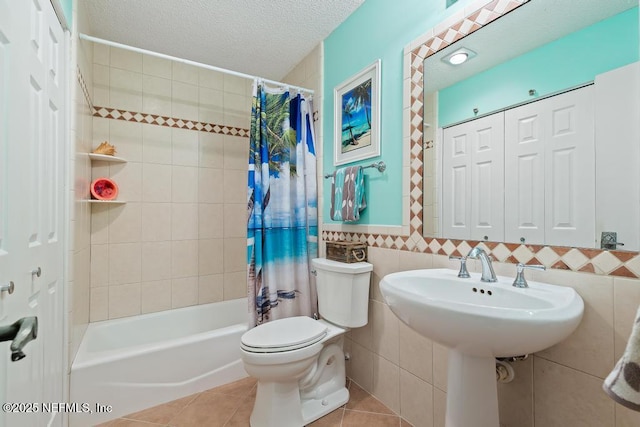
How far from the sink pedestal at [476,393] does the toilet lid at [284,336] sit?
0.70 metres

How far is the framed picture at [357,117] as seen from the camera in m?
1.72

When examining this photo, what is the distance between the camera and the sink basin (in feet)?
2.37

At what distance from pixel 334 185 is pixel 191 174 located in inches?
53.3

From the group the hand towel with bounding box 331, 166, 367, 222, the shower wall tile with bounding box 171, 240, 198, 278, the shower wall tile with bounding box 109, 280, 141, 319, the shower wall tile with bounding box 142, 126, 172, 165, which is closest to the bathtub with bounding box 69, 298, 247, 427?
the shower wall tile with bounding box 109, 280, 141, 319

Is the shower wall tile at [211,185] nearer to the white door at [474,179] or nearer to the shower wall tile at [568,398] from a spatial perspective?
the white door at [474,179]

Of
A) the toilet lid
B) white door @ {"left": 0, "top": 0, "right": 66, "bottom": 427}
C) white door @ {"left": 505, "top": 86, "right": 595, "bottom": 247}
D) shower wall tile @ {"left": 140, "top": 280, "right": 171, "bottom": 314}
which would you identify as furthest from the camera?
shower wall tile @ {"left": 140, "top": 280, "right": 171, "bottom": 314}

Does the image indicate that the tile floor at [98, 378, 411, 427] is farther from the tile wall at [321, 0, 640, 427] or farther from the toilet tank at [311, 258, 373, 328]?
the toilet tank at [311, 258, 373, 328]

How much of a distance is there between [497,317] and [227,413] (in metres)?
1.56

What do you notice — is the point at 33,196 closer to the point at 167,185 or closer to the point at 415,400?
the point at 167,185

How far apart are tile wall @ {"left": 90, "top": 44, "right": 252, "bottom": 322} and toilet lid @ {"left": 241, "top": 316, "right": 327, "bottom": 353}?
1.23m

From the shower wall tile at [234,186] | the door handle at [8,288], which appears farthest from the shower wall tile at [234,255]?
the door handle at [8,288]

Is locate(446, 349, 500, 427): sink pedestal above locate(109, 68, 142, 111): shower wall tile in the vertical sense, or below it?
below

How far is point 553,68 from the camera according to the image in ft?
3.35

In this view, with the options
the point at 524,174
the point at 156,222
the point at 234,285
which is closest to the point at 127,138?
the point at 156,222
